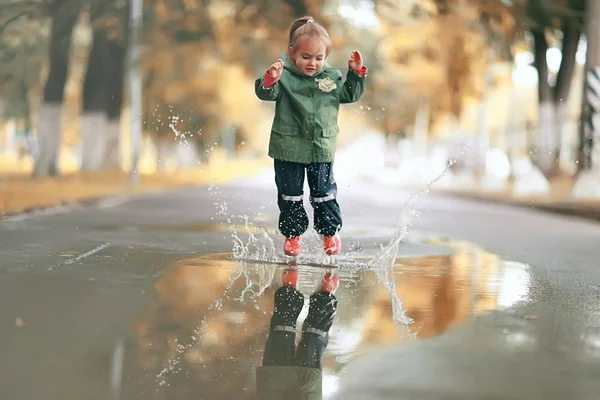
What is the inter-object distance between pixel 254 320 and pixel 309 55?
322cm

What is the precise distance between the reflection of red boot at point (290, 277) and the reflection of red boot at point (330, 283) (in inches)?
8.1

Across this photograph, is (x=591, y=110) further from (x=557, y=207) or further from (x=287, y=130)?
(x=287, y=130)

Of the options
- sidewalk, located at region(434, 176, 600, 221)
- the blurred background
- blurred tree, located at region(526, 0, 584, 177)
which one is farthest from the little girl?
blurred tree, located at region(526, 0, 584, 177)

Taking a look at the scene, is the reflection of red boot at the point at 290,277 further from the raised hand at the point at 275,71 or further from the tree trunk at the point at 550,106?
the tree trunk at the point at 550,106

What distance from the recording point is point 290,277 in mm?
8414

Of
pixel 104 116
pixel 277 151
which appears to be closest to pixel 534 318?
pixel 277 151

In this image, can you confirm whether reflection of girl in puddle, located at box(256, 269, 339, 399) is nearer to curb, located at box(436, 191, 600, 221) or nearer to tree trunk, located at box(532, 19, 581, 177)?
curb, located at box(436, 191, 600, 221)

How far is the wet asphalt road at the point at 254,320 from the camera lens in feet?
14.8

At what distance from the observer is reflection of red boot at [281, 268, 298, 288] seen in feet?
26.3

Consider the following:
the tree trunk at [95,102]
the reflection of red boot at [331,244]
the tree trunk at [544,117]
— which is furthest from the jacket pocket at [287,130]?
the tree trunk at [95,102]

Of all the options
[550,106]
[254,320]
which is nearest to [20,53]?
[550,106]

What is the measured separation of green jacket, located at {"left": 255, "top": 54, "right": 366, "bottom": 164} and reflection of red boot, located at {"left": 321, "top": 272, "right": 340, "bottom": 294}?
1.00 meters

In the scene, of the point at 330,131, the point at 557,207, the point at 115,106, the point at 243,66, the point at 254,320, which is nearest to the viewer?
the point at 254,320

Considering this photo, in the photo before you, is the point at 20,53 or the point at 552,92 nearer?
the point at 552,92
